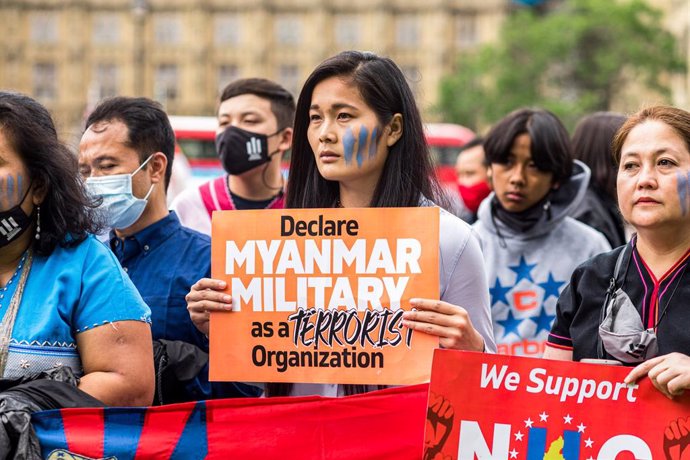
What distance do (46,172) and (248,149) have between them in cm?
261

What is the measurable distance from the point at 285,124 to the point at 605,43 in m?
43.0

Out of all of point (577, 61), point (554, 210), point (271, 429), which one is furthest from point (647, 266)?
point (577, 61)

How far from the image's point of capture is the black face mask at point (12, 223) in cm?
333

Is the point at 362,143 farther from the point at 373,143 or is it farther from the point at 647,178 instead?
the point at 647,178

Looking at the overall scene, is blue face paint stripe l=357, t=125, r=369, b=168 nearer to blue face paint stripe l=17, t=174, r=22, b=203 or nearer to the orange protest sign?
the orange protest sign

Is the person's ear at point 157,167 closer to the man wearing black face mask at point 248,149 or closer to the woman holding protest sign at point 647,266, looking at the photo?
the man wearing black face mask at point 248,149

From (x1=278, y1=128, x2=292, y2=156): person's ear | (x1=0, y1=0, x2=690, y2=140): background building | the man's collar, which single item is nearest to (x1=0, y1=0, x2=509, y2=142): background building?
(x1=0, y1=0, x2=690, y2=140): background building

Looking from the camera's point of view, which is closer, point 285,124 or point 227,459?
point 227,459

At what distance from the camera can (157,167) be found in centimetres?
453

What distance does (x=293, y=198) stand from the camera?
12.2 feet

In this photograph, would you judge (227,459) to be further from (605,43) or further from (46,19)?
(46,19)

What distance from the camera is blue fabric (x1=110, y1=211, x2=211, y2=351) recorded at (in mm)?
4176

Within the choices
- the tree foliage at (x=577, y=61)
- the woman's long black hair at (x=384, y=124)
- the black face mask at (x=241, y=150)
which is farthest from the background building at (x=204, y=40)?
the woman's long black hair at (x=384, y=124)

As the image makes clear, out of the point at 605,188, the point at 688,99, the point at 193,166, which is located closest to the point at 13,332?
the point at 605,188
